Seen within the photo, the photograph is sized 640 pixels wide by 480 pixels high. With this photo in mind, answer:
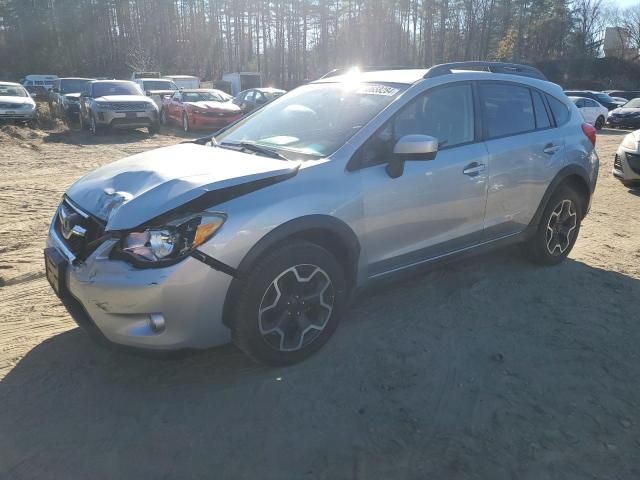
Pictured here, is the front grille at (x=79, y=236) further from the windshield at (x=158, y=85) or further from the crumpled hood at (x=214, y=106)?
the windshield at (x=158, y=85)

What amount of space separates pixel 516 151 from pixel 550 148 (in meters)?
0.52

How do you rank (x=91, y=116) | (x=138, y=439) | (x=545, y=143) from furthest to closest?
1. (x=91, y=116)
2. (x=545, y=143)
3. (x=138, y=439)

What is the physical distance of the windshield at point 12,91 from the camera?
59.3 feet

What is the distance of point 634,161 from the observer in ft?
27.7

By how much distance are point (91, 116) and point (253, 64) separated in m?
47.8

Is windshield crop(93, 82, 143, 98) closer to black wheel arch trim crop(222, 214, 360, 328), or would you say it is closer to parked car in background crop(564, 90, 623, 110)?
black wheel arch trim crop(222, 214, 360, 328)

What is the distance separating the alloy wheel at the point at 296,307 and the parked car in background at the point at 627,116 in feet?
81.0

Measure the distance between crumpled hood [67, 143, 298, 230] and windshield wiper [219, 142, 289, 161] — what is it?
95mm

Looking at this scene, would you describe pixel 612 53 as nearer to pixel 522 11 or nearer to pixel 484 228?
pixel 522 11

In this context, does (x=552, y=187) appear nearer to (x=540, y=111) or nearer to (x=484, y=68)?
(x=540, y=111)

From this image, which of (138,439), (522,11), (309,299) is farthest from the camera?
(522,11)

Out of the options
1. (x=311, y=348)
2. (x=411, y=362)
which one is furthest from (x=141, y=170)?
(x=411, y=362)

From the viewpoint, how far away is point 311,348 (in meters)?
3.32

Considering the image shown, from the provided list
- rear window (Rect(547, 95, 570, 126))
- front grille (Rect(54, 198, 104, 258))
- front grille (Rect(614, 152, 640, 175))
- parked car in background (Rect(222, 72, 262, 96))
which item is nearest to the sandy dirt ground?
front grille (Rect(54, 198, 104, 258))
